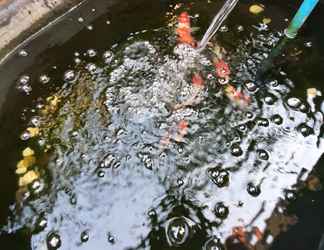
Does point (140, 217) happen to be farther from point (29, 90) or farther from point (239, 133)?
point (29, 90)

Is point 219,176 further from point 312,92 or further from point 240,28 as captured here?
point 240,28

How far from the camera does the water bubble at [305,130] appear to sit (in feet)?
8.64

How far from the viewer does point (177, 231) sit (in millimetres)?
2260

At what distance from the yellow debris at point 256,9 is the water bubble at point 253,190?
139 centimetres

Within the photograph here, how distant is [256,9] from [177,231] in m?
1.79

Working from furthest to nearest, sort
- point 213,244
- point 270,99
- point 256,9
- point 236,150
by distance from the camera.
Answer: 1. point 256,9
2. point 270,99
3. point 236,150
4. point 213,244

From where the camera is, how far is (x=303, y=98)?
2.78 m

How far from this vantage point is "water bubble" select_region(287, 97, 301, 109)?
108 inches

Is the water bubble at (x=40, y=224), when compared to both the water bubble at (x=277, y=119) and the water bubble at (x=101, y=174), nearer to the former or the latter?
the water bubble at (x=101, y=174)

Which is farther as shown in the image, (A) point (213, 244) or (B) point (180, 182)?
(B) point (180, 182)

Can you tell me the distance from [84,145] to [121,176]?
1.00 ft

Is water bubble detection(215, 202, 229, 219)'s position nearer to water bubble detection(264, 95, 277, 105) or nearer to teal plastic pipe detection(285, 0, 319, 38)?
water bubble detection(264, 95, 277, 105)

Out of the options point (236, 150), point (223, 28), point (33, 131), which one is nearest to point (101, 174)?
point (33, 131)

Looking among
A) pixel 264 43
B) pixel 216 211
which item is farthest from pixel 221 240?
pixel 264 43
